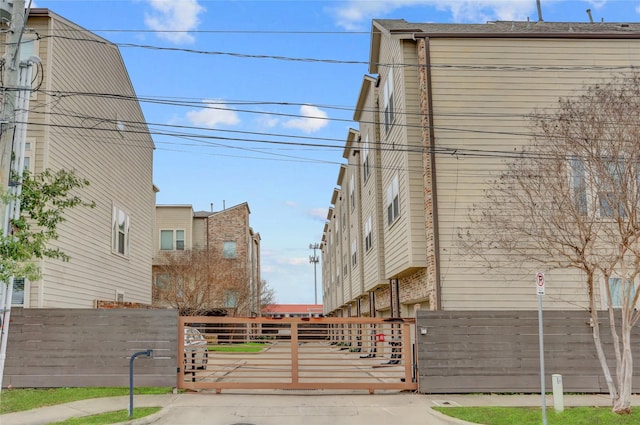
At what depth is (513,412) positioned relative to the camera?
11164 mm

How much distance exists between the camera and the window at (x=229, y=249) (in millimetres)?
43250

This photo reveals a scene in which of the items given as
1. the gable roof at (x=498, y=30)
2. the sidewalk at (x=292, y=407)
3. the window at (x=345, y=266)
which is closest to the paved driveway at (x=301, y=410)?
the sidewalk at (x=292, y=407)

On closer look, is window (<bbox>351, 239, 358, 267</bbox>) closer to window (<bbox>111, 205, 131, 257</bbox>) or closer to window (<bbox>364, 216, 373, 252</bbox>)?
window (<bbox>364, 216, 373, 252</bbox>)

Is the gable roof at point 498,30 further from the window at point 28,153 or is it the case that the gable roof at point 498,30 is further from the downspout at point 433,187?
the window at point 28,153

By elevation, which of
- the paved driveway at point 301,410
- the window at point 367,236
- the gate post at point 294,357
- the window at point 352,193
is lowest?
the paved driveway at point 301,410

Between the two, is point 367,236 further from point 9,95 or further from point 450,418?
point 9,95

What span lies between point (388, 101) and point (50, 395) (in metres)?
12.9

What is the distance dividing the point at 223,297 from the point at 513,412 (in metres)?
28.9

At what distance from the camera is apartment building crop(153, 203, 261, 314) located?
4034 centimetres

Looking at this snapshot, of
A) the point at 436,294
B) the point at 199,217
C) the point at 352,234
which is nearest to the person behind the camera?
the point at 436,294

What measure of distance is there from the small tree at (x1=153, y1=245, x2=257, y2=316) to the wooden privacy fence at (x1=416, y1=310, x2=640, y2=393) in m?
21.4

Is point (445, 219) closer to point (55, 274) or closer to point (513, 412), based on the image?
point (513, 412)

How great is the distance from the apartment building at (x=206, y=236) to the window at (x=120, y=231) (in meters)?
15.0

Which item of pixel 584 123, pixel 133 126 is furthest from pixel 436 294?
pixel 133 126
